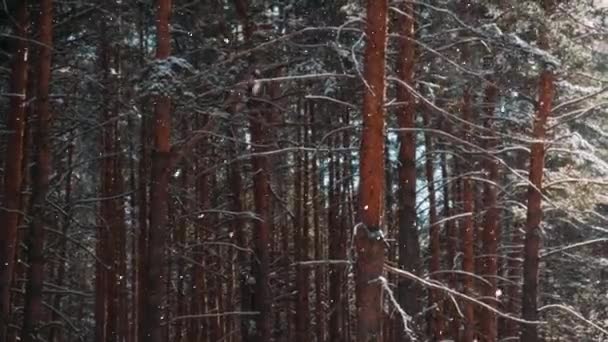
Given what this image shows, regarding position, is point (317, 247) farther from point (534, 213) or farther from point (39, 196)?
point (39, 196)

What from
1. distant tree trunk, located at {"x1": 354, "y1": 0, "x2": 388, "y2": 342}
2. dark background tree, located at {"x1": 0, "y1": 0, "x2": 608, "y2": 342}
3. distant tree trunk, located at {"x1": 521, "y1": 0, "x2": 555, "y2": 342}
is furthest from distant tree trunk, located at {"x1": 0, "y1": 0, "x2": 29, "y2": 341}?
distant tree trunk, located at {"x1": 521, "y1": 0, "x2": 555, "y2": 342}

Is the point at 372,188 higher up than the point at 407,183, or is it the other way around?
the point at 407,183

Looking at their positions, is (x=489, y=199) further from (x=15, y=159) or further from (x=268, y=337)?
(x=15, y=159)

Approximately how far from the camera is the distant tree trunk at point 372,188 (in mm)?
8750

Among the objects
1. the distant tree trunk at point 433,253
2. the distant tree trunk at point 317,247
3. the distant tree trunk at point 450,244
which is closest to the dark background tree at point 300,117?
the distant tree trunk at point 433,253

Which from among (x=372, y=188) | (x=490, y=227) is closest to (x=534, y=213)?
(x=490, y=227)

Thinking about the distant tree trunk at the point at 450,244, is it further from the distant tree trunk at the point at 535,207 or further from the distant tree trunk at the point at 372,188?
the distant tree trunk at the point at 372,188

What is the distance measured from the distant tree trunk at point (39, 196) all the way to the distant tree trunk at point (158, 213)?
2.13 meters

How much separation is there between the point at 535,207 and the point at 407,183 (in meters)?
3.54

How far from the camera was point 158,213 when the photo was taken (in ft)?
36.6

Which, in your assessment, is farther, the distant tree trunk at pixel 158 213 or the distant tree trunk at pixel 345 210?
the distant tree trunk at pixel 345 210

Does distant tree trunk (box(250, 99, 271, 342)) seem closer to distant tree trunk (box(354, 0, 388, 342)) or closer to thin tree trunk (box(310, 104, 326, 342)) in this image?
distant tree trunk (box(354, 0, 388, 342))

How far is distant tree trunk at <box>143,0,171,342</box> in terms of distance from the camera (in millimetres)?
10992

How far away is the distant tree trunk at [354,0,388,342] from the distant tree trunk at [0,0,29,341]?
235 inches
